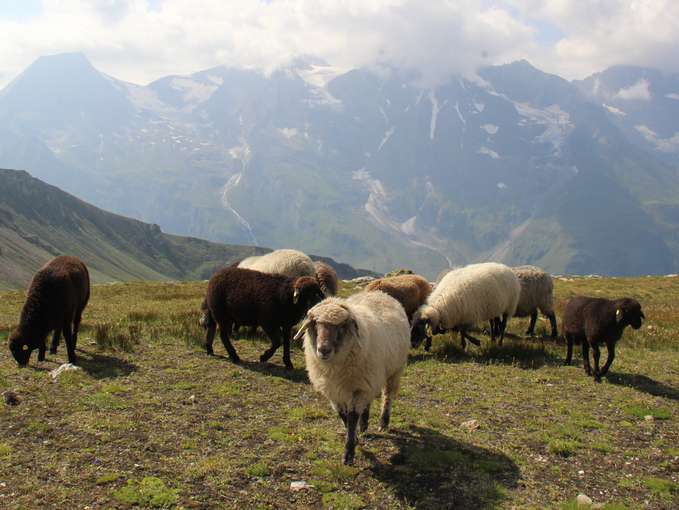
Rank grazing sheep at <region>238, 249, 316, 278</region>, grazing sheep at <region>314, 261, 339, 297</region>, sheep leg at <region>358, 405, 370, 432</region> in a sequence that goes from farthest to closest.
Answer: grazing sheep at <region>238, 249, 316, 278</region> → grazing sheep at <region>314, 261, 339, 297</region> → sheep leg at <region>358, 405, 370, 432</region>

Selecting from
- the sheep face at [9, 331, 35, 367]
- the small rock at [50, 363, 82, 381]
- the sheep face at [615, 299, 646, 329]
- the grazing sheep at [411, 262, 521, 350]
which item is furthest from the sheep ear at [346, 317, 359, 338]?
the sheep face at [9, 331, 35, 367]

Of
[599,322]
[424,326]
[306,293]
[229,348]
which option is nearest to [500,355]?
[424,326]

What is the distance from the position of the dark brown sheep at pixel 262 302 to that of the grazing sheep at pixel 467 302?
4419 mm

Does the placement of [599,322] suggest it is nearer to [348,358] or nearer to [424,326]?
[424,326]

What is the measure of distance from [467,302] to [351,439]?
33.5 feet

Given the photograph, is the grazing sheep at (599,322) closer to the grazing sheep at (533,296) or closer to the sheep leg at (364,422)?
the grazing sheep at (533,296)

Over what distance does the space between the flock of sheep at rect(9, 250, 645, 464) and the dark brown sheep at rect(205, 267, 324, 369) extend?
0.03 meters

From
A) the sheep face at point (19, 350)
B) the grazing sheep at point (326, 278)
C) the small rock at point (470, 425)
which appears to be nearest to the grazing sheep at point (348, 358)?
the small rock at point (470, 425)

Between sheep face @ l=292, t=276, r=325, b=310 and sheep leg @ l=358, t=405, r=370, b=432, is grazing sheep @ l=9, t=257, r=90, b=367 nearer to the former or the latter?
sheep face @ l=292, t=276, r=325, b=310

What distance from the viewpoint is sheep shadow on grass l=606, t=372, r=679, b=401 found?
14156mm

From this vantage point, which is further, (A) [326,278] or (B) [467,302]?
(A) [326,278]

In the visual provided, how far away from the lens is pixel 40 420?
11211 mm

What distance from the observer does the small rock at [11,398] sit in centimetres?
1193

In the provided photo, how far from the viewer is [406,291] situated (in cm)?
2167
